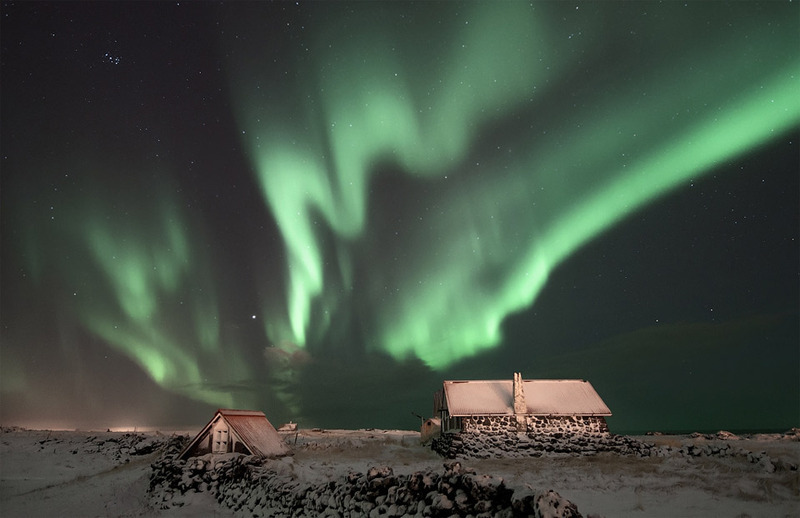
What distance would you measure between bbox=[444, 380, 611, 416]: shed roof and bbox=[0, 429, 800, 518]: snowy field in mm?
3822

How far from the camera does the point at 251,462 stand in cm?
1911

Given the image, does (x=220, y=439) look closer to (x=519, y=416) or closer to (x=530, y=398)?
(x=519, y=416)

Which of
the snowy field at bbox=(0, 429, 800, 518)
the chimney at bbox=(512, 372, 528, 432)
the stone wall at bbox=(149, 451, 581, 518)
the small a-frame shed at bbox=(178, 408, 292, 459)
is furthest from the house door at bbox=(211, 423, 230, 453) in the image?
the chimney at bbox=(512, 372, 528, 432)

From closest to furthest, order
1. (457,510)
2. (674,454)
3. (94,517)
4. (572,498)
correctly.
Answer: (457,510) → (572,498) → (94,517) → (674,454)

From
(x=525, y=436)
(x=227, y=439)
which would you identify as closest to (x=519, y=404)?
(x=525, y=436)

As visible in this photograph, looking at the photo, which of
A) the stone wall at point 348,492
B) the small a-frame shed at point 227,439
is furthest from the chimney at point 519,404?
the stone wall at point 348,492

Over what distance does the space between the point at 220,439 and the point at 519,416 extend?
739 inches

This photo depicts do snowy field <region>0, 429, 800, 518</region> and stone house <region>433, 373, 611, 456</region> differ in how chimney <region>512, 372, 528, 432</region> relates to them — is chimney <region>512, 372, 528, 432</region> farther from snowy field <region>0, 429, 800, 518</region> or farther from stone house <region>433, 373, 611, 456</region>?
snowy field <region>0, 429, 800, 518</region>

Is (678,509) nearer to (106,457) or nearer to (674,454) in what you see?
(674,454)

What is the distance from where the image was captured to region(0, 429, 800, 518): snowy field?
13.7 meters

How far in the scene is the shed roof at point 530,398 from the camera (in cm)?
3095

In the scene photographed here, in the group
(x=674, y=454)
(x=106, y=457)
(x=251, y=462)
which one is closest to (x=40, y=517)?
(x=251, y=462)

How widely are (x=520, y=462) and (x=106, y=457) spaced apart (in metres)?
28.8

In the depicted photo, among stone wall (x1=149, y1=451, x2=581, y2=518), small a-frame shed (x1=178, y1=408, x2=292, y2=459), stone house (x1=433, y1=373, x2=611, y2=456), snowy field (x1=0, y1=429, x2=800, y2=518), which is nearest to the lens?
stone wall (x1=149, y1=451, x2=581, y2=518)
